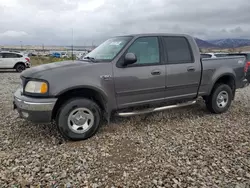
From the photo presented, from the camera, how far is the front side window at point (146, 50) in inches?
165

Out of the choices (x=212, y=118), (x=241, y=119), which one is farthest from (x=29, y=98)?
(x=241, y=119)

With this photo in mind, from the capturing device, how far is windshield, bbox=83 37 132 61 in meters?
4.14

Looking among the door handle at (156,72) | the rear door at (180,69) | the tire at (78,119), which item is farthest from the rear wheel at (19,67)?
the door handle at (156,72)

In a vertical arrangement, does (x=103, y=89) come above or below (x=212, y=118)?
above

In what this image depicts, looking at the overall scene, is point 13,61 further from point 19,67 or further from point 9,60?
point 19,67

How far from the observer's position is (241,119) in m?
5.07

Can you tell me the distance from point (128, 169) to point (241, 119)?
11.3ft

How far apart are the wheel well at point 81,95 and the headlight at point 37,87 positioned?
282 mm

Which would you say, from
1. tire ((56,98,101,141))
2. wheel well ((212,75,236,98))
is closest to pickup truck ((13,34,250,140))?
tire ((56,98,101,141))

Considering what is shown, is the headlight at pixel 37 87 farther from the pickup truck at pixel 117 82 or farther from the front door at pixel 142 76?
the front door at pixel 142 76

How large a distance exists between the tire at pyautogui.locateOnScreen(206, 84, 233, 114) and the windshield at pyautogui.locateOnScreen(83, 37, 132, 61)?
2.58 metres

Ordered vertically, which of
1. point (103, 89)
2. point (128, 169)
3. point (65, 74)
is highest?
point (65, 74)

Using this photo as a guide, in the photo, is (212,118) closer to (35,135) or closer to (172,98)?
(172,98)

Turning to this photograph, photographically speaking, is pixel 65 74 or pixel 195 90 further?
pixel 195 90
